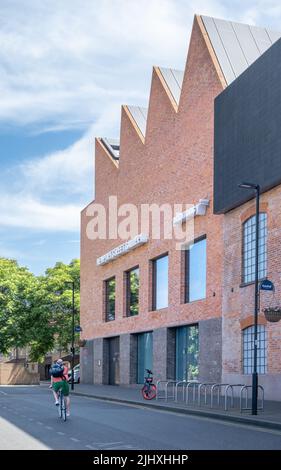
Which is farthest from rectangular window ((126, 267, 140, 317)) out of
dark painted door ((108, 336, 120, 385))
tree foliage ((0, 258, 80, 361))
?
tree foliage ((0, 258, 80, 361))

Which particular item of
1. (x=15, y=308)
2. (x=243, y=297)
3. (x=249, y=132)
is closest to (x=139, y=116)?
(x=249, y=132)

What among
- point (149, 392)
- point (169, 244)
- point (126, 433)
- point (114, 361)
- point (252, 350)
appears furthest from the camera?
point (114, 361)

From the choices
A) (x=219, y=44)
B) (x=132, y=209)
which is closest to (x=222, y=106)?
(x=219, y=44)

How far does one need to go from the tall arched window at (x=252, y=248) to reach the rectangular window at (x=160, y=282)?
37.9 feet

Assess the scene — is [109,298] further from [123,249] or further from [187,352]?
[187,352]

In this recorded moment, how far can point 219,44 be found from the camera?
122 ft

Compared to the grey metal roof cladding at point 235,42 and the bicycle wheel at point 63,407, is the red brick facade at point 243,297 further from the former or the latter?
the bicycle wheel at point 63,407

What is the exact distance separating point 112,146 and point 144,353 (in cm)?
1943

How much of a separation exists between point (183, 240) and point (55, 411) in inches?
656

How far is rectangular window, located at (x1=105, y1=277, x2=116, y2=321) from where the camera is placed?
53594 mm

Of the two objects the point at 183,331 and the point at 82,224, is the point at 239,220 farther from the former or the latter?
the point at 82,224

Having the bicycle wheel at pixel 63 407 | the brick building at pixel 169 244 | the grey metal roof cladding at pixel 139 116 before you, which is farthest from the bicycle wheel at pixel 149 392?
the grey metal roof cladding at pixel 139 116

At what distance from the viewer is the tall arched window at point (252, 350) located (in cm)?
2877

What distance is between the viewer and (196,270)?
1497 inches
